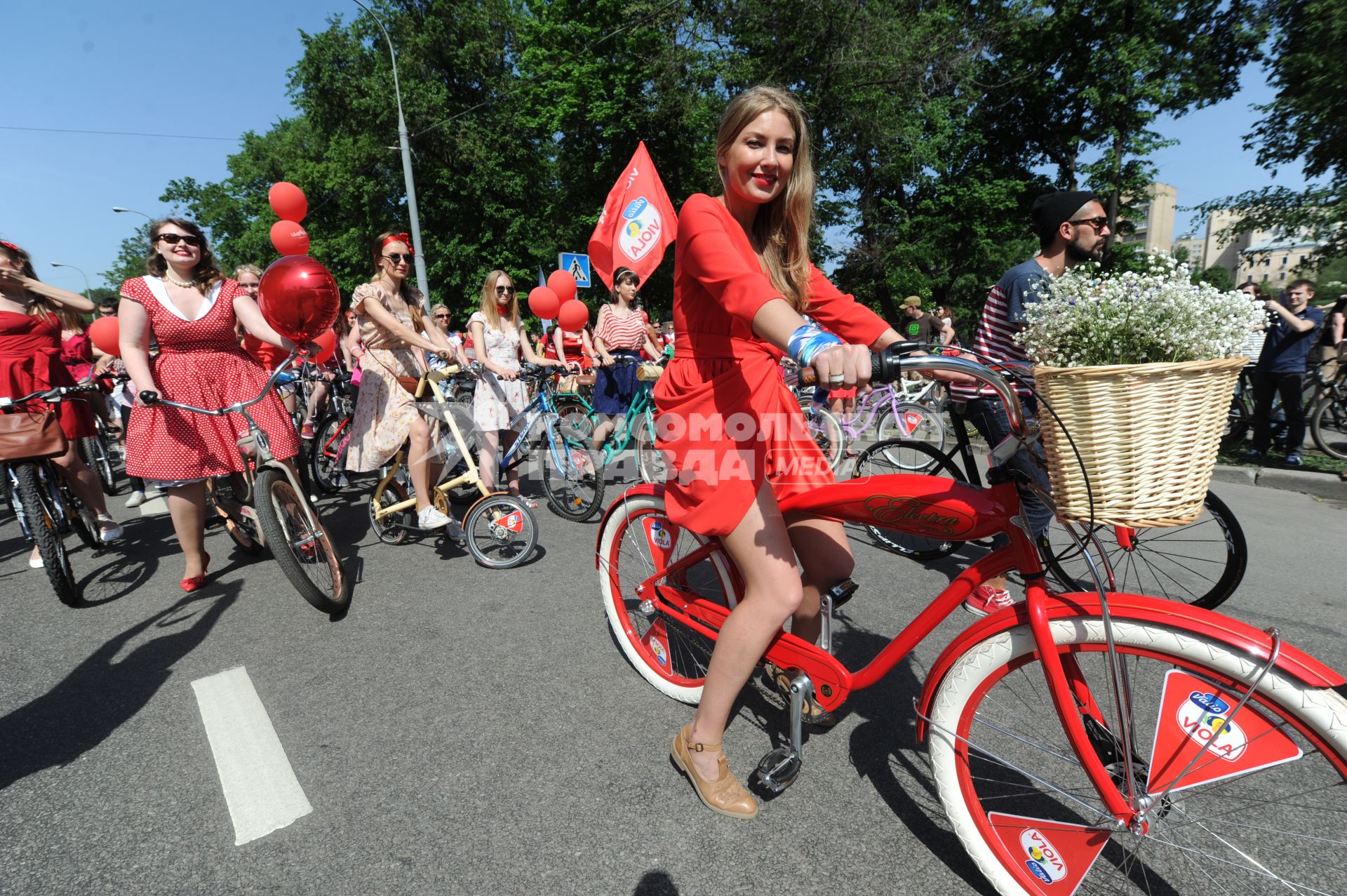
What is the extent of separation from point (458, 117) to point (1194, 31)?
19756 mm

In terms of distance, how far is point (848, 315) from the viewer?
188 cm

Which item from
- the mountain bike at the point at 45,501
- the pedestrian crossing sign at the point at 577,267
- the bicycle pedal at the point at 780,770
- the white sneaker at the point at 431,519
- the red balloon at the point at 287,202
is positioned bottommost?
the bicycle pedal at the point at 780,770

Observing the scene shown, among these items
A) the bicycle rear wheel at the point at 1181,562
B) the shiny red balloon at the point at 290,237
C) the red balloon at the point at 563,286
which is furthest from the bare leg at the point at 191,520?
the red balloon at the point at 563,286

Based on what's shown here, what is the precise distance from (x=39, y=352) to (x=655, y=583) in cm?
471

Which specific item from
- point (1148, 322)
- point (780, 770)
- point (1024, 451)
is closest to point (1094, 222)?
point (1024, 451)

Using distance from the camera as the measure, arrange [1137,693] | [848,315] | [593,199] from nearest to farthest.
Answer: [1137,693] → [848,315] → [593,199]

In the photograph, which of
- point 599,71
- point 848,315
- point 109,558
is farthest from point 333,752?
point 599,71

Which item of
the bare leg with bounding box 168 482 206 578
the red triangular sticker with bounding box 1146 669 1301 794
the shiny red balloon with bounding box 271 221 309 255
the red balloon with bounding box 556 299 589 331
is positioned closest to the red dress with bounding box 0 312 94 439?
the bare leg with bounding box 168 482 206 578

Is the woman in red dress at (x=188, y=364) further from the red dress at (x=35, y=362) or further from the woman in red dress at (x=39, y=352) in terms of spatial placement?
the red dress at (x=35, y=362)

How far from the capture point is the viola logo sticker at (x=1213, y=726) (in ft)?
4.36

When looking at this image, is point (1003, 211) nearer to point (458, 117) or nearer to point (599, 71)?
point (599, 71)

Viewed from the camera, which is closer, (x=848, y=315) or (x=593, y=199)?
(x=848, y=315)

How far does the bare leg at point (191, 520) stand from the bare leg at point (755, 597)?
3270 millimetres

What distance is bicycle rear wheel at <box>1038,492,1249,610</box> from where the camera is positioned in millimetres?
3066
